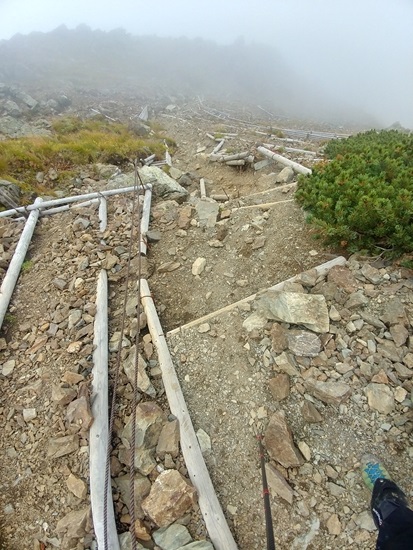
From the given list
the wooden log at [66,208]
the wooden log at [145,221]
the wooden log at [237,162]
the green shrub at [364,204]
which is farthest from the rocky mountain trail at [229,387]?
the wooden log at [237,162]

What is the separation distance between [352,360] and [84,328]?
3905mm

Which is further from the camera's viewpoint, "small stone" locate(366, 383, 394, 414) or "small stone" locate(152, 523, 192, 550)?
"small stone" locate(366, 383, 394, 414)

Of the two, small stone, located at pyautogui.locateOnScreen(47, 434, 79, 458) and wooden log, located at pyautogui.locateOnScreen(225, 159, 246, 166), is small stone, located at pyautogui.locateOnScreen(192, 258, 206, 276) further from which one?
wooden log, located at pyautogui.locateOnScreen(225, 159, 246, 166)

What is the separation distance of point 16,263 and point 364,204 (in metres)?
6.46

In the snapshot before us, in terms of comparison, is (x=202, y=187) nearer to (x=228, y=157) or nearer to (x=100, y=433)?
(x=228, y=157)

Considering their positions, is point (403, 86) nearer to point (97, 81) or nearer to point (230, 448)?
point (97, 81)

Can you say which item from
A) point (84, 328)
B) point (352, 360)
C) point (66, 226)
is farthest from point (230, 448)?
point (66, 226)

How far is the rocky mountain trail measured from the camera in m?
3.16

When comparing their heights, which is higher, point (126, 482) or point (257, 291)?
point (257, 291)

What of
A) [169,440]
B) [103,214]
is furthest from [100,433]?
[103,214]

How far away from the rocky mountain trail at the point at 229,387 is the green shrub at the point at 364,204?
0.36 metres

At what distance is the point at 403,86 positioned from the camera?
7131 centimetres

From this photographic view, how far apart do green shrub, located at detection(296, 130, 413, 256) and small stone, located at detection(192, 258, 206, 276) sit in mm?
2042

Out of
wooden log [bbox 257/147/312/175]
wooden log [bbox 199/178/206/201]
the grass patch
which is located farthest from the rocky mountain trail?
the grass patch
